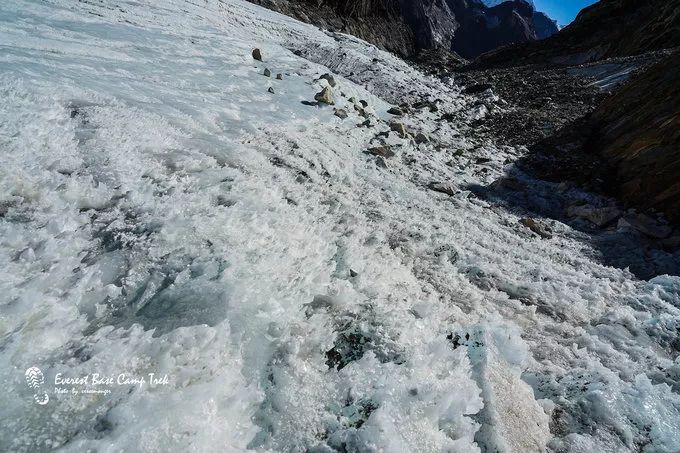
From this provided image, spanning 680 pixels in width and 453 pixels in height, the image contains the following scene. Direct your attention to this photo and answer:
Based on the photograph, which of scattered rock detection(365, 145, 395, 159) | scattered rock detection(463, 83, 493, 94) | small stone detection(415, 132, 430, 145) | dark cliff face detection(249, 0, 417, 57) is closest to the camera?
scattered rock detection(365, 145, 395, 159)

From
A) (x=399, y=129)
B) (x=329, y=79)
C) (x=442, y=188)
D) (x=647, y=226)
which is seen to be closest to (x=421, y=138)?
(x=399, y=129)

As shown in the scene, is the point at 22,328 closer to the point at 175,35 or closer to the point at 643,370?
the point at 643,370

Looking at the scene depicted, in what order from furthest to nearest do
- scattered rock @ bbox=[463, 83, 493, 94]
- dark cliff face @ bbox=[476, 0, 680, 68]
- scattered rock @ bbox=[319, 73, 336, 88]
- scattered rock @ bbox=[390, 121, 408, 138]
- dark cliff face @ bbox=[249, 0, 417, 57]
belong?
dark cliff face @ bbox=[249, 0, 417, 57], dark cliff face @ bbox=[476, 0, 680, 68], scattered rock @ bbox=[463, 83, 493, 94], scattered rock @ bbox=[319, 73, 336, 88], scattered rock @ bbox=[390, 121, 408, 138]

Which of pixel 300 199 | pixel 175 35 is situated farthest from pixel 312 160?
pixel 175 35

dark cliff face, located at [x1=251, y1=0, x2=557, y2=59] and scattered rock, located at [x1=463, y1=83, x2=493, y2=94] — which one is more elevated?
dark cliff face, located at [x1=251, y1=0, x2=557, y2=59]

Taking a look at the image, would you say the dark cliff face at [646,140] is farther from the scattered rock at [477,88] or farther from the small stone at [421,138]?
the scattered rock at [477,88]

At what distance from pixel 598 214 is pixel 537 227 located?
179 cm

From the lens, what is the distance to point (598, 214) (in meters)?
7.70

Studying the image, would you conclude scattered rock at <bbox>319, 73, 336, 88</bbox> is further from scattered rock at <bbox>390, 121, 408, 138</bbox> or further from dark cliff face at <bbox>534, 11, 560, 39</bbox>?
dark cliff face at <bbox>534, 11, 560, 39</bbox>

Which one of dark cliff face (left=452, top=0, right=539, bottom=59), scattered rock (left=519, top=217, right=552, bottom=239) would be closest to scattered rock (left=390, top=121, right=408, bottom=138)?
scattered rock (left=519, top=217, right=552, bottom=239)

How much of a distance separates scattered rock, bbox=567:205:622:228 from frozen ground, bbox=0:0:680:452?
0.93 metres

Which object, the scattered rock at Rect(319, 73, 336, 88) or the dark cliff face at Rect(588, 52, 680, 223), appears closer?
the dark cliff face at Rect(588, 52, 680, 223)

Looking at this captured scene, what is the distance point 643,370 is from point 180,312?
15.8 ft

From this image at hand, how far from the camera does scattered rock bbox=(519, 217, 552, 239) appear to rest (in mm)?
6977
